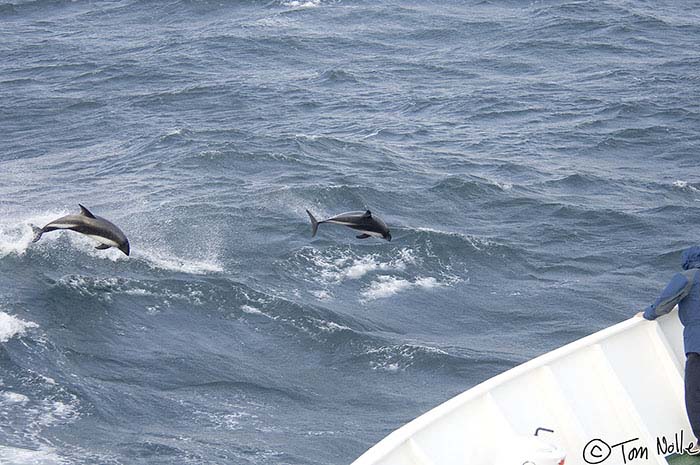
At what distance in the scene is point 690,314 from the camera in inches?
525

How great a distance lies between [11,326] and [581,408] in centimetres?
1630

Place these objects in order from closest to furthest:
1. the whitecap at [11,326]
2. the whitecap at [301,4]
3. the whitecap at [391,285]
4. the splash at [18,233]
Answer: the whitecap at [11,326] → the whitecap at [391,285] → the splash at [18,233] → the whitecap at [301,4]

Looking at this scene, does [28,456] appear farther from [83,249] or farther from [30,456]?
[83,249]

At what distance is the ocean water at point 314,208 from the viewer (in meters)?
24.0

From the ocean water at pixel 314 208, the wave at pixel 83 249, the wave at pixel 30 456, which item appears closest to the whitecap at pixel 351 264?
the ocean water at pixel 314 208

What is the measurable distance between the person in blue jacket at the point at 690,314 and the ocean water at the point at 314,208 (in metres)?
9.12

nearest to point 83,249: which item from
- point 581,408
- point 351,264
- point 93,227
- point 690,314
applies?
point 351,264

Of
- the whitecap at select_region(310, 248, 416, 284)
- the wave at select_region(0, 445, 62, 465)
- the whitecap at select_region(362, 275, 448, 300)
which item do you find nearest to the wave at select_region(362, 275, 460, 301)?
the whitecap at select_region(362, 275, 448, 300)

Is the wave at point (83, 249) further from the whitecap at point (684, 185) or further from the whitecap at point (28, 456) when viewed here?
the whitecap at point (684, 185)

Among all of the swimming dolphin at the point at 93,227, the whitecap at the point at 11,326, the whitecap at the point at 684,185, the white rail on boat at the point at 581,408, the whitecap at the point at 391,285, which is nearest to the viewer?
the white rail on boat at the point at 581,408

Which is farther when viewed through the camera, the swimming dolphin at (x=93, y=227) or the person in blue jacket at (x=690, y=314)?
the swimming dolphin at (x=93, y=227)

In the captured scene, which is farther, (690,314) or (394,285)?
(394,285)

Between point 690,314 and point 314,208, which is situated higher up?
point 690,314

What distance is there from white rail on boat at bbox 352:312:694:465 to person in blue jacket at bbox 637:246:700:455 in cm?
37
